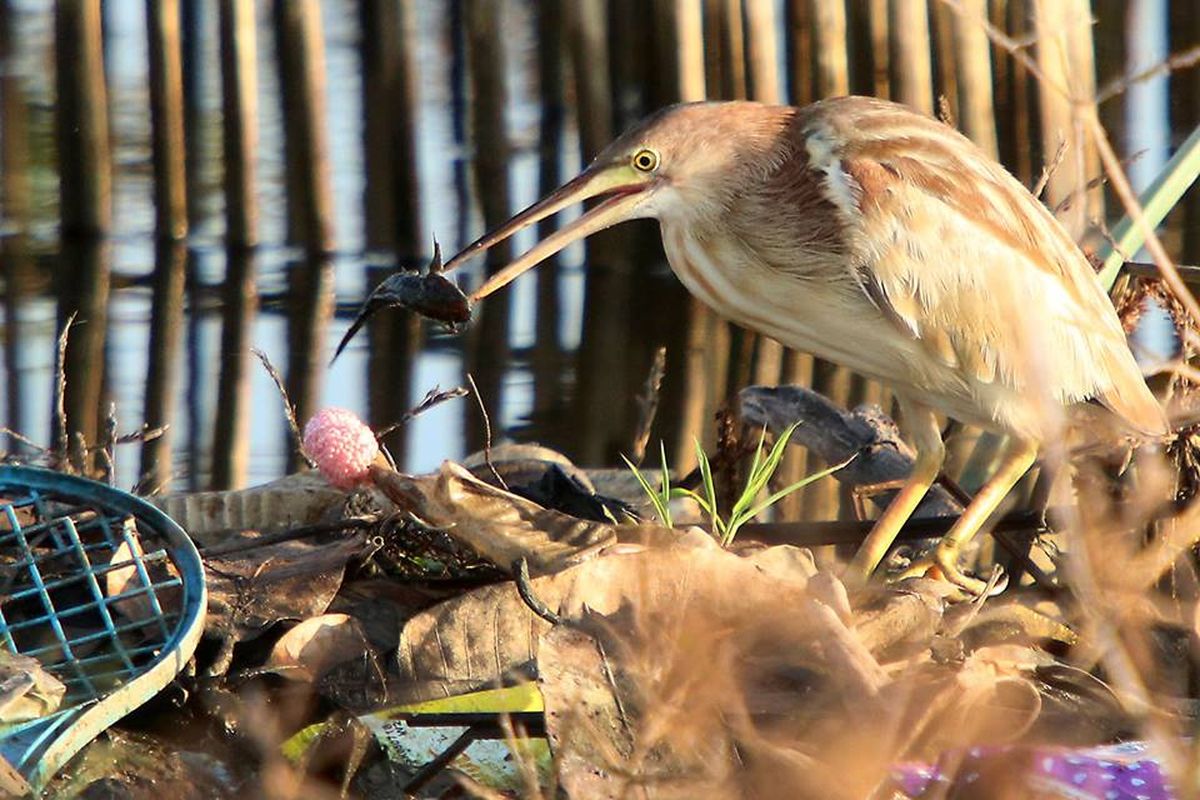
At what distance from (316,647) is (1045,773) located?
920mm

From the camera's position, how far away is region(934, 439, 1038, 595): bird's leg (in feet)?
9.77

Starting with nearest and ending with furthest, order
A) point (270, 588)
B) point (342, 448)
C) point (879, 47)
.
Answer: point (342, 448) < point (270, 588) < point (879, 47)

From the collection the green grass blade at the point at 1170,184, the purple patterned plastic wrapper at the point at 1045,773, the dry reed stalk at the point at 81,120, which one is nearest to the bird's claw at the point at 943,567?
the green grass blade at the point at 1170,184

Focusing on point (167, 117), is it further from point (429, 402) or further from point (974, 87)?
point (429, 402)

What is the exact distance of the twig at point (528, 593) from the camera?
2.20 metres

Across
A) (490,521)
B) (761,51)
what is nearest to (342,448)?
(490,521)

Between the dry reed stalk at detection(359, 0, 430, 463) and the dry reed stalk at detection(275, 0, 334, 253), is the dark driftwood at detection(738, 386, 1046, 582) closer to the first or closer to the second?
the dry reed stalk at detection(359, 0, 430, 463)

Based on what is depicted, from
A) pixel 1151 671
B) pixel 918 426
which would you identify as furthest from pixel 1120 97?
pixel 1151 671

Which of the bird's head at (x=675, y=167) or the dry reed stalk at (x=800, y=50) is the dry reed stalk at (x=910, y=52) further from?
the bird's head at (x=675, y=167)

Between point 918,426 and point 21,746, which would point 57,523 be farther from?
point 918,426

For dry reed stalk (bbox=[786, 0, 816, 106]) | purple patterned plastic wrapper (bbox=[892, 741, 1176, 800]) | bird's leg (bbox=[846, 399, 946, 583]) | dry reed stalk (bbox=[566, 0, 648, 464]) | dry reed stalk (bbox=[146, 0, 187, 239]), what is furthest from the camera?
dry reed stalk (bbox=[146, 0, 187, 239])

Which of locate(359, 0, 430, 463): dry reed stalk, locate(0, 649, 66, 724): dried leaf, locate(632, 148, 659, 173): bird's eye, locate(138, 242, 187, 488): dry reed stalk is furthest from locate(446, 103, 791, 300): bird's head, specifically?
locate(359, 0, 430, 463): dry reed stalk

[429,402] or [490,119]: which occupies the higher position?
[490,119]

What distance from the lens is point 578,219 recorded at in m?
3.11
